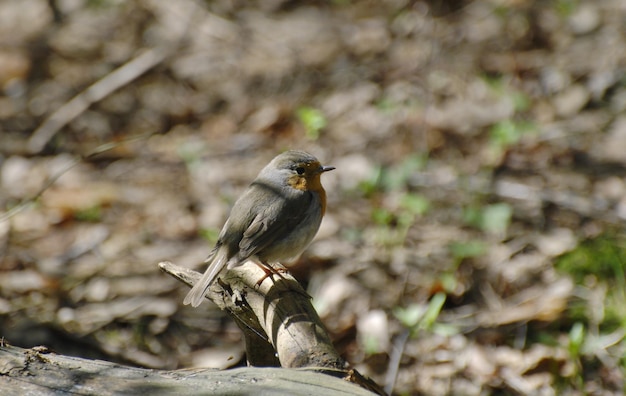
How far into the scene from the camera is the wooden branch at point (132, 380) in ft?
8.02

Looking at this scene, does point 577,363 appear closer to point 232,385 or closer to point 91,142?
point 232,385

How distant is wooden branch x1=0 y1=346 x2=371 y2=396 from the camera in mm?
2445

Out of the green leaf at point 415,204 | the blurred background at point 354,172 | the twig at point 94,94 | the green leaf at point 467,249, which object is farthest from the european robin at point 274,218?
the twig at point 94,94

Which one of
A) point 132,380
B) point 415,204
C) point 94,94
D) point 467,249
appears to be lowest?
point 467,249

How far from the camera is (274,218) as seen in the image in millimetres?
3873

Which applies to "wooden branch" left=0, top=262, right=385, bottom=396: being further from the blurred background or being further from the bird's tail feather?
the blurred background

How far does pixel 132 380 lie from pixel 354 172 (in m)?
3.81

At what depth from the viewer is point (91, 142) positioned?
6980mm

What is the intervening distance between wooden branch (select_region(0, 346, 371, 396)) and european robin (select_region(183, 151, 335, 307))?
0.89m

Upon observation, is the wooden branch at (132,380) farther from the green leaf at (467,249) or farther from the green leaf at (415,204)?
the green leaf at (415,204)

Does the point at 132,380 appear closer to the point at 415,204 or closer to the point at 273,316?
the point at 273,316

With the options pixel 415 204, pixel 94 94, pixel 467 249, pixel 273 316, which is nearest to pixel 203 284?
pixel 273 316

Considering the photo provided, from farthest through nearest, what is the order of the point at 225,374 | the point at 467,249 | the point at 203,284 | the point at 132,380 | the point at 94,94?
the point at 94,94, the point at 467,249, the point at 203,284, the point at 225,374, the point at 132,380

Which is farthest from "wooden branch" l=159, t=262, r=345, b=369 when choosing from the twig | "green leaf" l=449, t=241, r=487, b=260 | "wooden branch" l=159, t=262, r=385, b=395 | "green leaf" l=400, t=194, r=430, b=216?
the twig
